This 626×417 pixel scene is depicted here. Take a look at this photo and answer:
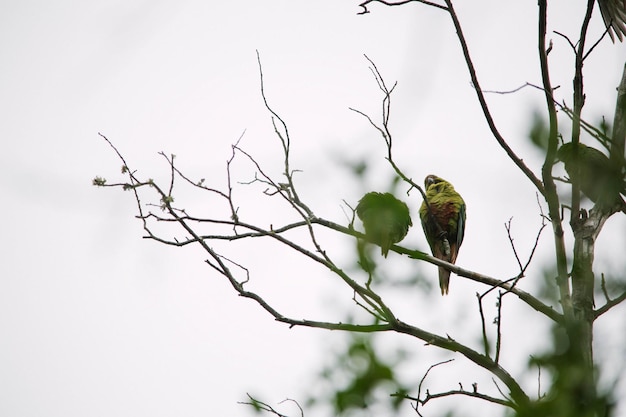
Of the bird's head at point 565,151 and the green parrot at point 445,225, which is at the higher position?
the green parrot at point 445,225

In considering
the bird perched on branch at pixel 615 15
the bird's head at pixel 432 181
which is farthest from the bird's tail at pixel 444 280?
the bird perched on branch at pixel 615 15

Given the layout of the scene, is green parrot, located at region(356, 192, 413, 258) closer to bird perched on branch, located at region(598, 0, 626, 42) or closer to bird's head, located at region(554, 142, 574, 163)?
bird's head, located at region(554, 142, 574, 163)

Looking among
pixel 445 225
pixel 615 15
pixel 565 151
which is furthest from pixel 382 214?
pixel 445 225

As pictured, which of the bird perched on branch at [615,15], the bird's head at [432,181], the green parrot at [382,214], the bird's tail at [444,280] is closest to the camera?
the green parrot at [382,214]

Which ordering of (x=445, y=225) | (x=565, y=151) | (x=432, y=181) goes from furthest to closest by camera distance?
1. (x=432, y=181)
2. (x=445, y=225)
3. (x=565, y=151)

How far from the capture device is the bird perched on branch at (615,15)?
11.4ft

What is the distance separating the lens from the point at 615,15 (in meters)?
3.50

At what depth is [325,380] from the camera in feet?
5.74

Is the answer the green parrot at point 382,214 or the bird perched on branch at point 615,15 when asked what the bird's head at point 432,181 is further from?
the green parrot at point 382,214

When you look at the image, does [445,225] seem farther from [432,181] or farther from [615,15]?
[615,15]

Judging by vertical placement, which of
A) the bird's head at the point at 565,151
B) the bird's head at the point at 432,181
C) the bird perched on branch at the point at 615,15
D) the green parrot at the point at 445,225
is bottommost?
the bird's head at the point at 565,151

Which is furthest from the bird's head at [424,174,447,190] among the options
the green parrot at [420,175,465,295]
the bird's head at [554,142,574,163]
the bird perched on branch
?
the bird perched on branch

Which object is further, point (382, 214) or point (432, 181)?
point (432, 181)

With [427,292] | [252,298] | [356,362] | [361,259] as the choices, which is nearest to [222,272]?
[252,298]
